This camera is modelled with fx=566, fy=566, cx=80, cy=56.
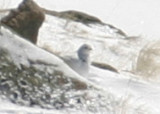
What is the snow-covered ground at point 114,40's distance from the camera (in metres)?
4.72

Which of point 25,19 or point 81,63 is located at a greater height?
point 25,19

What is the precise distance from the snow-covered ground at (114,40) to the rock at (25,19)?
0.61m

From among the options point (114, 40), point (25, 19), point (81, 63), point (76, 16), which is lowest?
point (81, 63)

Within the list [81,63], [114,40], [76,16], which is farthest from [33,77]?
[76,16]

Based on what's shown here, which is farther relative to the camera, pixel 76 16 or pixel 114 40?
pixel 76 16

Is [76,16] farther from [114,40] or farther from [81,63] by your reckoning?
[81,63]

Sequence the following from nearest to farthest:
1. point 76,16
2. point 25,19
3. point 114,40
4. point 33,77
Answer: point 33,77
point 25,19
point 114,40
point 76,16

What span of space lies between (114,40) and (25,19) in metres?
4.20

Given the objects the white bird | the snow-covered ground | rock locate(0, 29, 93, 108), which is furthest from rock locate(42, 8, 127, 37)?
rock locate(0, 29, 93, 108)

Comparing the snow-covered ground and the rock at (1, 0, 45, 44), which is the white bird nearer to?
the snow-covered ground

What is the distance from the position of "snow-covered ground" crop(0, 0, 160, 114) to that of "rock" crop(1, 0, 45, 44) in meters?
0.61

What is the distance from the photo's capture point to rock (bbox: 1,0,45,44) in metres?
4.98

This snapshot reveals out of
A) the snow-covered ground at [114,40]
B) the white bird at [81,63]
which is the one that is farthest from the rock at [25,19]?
the snow-covered ground at [114,40]

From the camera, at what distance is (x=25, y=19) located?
504 centimetres
